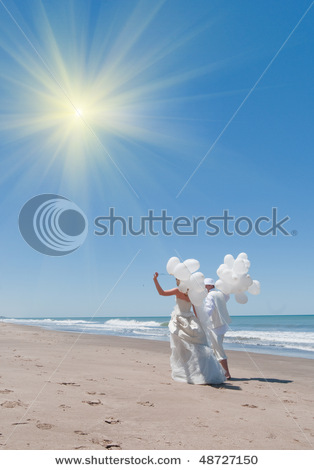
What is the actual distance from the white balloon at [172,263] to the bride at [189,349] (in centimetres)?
22

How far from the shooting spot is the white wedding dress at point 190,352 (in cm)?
643

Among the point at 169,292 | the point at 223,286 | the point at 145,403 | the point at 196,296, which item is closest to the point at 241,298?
the point at 223,286

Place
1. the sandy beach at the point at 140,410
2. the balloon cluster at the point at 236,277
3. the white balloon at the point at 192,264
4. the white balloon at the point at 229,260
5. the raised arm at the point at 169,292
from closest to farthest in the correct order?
the sandy beach at the point at 140,410 → the raised arm at the point at 169,292 → the white balloon at the point at 192,264 → the balloon cluster at the point at 236,277 → the white balloon at the point at 229,260

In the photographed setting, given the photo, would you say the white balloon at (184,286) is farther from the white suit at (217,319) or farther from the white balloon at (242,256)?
the white balloon at (242,256)

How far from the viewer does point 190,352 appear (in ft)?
21.5

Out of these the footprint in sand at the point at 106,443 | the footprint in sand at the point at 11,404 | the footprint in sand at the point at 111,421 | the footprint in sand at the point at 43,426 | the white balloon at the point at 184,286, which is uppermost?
the white balloon at the point at 184,286

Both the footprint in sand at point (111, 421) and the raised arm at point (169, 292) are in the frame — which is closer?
the footprint in sand at point (111, 421)

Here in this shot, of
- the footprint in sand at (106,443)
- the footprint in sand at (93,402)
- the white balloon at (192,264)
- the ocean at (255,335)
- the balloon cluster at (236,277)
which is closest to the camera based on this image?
the footprint in sand at (106,443)

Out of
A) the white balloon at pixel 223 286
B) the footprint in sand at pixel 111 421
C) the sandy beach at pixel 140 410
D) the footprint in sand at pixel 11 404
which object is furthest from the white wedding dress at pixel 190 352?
the footprint in sand at pixel 11 404

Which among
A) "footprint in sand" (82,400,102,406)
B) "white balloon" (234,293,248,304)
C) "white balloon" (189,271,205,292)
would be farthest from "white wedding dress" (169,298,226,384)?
"footprint in sand" (82,400,102,406)

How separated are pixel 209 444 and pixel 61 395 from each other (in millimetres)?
2120

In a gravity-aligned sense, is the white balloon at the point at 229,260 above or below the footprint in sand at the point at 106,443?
above
